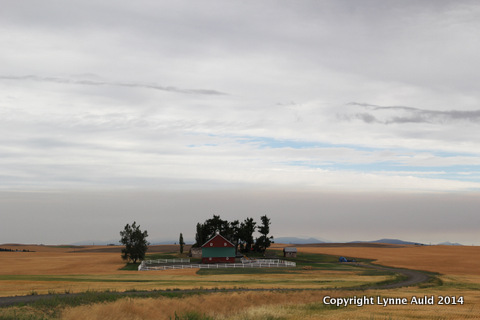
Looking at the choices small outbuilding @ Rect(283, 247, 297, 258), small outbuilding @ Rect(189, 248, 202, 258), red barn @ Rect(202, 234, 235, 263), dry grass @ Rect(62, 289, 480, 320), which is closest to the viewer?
dry grass @ Rect(62, 289, 480, 320)

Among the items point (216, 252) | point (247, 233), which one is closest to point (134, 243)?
Answer: point (216, 252)

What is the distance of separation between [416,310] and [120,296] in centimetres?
2270

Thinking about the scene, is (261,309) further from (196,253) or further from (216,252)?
(196,253)

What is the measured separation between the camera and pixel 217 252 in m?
90.9

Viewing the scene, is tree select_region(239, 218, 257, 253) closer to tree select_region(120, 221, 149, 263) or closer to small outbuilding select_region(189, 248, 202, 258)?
small outbuilding select_region(189, 248, 202, 258)

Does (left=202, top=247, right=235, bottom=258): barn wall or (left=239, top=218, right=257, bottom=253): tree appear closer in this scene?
(left=202, top=247, right=235, bottom=258): barn wall

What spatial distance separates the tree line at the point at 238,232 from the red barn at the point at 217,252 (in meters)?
20.6

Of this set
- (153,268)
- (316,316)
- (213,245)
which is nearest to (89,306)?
(316,316)

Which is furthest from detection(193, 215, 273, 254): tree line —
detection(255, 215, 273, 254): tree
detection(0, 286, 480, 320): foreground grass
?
detection(0, 286, 480, 320): foreground grass

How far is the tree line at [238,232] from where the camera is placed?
112619mm

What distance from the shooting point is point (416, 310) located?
3294cm

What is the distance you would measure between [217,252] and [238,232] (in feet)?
79.7

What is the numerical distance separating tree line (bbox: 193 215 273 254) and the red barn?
2063 cm

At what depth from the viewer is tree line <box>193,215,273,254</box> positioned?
113 m
